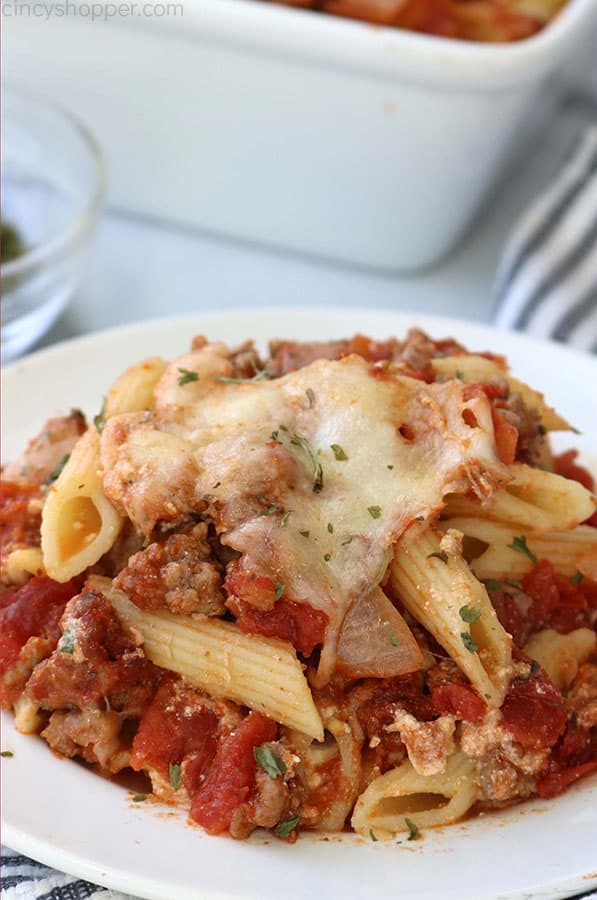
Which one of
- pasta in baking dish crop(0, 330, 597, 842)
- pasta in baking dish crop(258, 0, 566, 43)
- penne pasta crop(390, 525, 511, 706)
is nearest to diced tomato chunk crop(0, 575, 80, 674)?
pasta in baking dish crop(0, 330, 597, 842)

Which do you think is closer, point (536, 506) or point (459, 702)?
point (459, 702)

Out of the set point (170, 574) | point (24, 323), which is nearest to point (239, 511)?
point (170, 574)

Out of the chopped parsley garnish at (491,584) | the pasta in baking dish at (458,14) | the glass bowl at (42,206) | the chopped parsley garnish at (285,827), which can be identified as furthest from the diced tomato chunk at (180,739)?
the pasta in baking dish at (458,14)

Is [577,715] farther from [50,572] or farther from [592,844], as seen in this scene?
[50,572]

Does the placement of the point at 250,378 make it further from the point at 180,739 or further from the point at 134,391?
the point at 180,739

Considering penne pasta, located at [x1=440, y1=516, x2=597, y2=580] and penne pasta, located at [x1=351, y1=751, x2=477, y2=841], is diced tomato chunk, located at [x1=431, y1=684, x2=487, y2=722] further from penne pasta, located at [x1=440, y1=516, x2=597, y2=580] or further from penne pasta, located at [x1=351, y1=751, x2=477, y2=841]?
penne pasta, located at [x1=440, y1=516, x2=597, y2=580]

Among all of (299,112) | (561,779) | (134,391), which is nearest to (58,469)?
(134,391)
